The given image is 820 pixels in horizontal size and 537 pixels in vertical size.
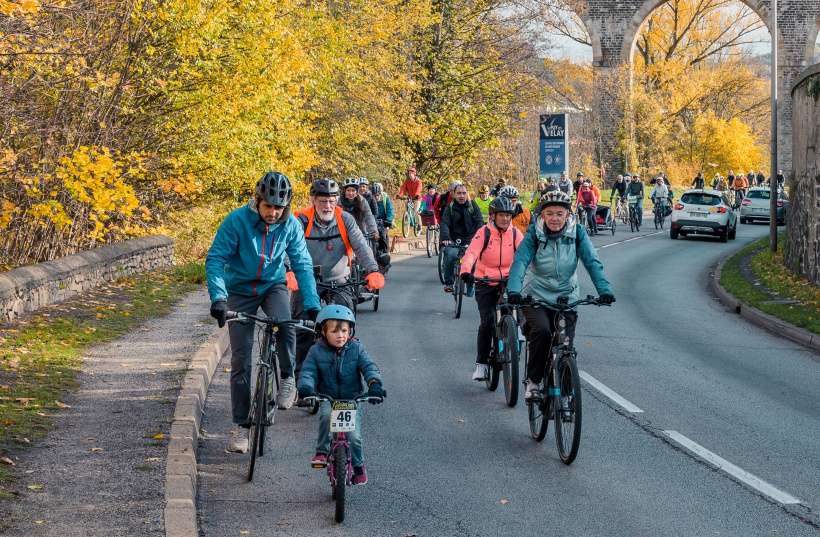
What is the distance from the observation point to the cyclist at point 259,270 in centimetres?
652

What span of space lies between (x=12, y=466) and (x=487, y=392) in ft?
15.0

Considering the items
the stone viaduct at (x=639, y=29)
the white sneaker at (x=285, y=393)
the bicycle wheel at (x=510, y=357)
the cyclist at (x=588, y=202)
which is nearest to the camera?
the white sneaker at (x=285, y=393)

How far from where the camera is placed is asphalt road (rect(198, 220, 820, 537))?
5703 millimetres

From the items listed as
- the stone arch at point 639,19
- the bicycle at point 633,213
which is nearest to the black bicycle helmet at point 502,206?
the bicycle at point 633,213

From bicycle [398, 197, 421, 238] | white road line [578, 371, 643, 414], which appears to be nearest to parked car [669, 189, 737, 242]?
bicycle [398, 197, 421, 238]

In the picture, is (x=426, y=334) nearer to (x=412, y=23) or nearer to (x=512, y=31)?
(x=412, y=23)

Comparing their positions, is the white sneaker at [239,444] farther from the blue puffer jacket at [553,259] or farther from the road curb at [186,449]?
the blue puffer jacket at [553,259]

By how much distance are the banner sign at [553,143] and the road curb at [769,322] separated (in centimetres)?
1168

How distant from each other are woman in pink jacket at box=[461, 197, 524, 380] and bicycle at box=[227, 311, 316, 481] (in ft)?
9.15

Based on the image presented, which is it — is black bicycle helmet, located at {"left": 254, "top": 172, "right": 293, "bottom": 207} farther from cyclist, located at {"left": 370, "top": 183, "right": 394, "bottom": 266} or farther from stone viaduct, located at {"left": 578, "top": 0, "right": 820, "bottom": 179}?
stone viaduct, located at {"left": 578, "top": 0, "right": 820, "bottom": 179}

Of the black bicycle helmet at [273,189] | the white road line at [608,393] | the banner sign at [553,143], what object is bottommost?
the white road line at [608,393]

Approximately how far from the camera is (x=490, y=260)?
944 centimetres

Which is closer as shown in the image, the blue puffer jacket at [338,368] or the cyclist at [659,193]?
the blue puffer jacket at [338,368]

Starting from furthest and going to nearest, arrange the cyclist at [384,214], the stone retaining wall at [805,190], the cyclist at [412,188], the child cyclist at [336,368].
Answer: the cyclist at [412,188] < the stone retaining wall at [805,190] < the cyclist at [384,214] < the child cyclist at [336,368]
